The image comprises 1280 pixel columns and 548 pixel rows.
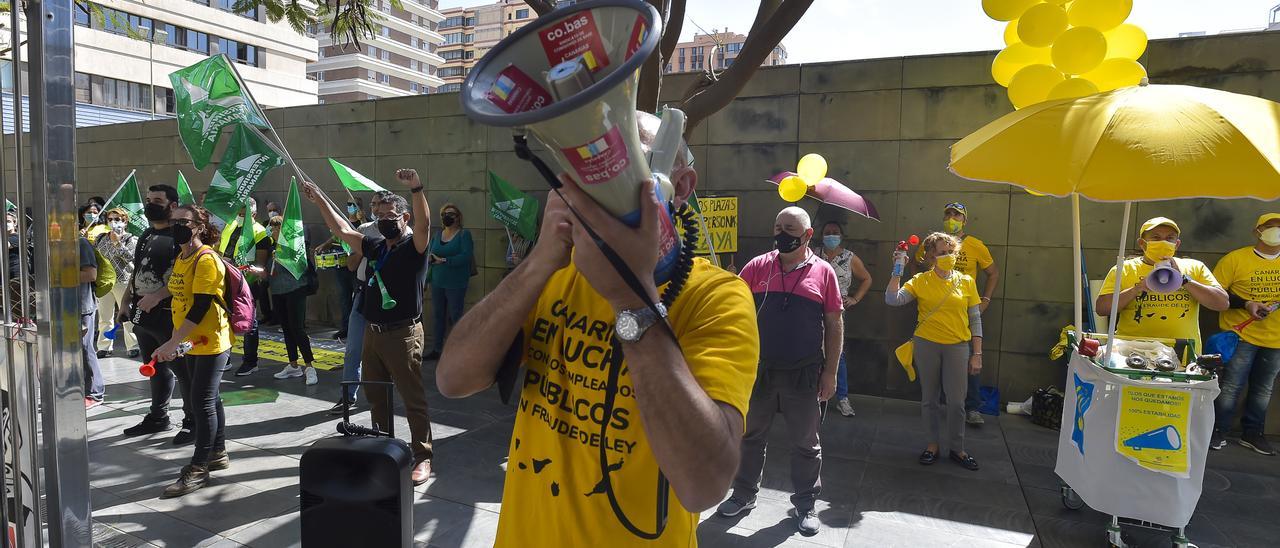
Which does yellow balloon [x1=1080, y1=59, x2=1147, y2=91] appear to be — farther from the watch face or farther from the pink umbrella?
the watch face

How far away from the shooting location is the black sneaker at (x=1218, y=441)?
5.37 meters

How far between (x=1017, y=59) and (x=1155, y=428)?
2.03 meters

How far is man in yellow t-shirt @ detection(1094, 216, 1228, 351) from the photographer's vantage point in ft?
15.7

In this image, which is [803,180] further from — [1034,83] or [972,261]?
[972,261]

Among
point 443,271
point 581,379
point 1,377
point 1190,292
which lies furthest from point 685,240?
point 443,271

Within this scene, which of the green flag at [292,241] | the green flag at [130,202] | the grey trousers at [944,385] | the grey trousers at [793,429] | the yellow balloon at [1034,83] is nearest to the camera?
the yellow balloon at [1034,83]

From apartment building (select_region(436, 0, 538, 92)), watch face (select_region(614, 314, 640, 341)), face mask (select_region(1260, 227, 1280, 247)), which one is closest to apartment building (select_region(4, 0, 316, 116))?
face mask (select_region(1260, 227, 1280, 247))

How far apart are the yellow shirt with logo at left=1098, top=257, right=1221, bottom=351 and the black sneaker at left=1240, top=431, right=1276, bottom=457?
1238 mm

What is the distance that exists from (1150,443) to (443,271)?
6.90 m

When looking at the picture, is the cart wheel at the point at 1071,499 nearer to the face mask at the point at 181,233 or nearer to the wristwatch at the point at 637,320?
the wristwatch at the point at 637,320

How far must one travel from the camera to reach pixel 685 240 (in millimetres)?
1332

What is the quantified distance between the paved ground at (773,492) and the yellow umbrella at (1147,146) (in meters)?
2.04

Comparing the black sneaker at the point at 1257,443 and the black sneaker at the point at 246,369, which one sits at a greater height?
the black sneaker at the point at 1257,443

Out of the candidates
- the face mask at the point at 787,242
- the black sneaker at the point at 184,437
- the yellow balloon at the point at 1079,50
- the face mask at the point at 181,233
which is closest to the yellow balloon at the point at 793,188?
the face mask at the point at 787,242
